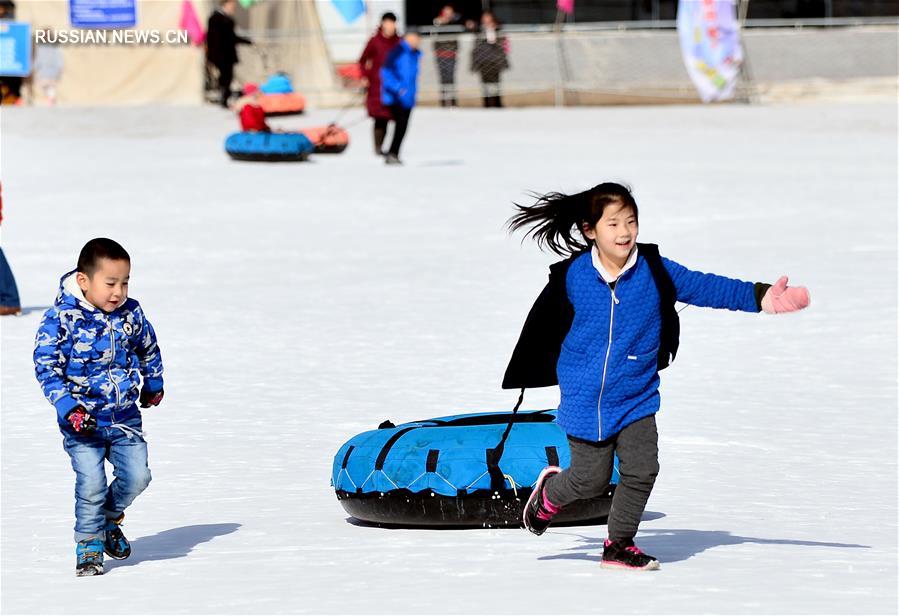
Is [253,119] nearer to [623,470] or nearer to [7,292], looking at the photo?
[7,292]

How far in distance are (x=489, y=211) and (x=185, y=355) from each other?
816 cm

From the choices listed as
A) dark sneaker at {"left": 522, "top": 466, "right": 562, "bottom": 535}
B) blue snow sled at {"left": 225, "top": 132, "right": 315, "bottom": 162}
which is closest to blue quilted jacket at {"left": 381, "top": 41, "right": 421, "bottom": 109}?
blue snow sled at {"left": 225, "top": 132, "right": 315, "bottom": 162}

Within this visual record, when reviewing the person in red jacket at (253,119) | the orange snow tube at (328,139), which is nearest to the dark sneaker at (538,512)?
the person in red jacket at (253,119)

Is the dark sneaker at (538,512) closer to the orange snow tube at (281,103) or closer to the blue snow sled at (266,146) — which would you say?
the blue snow sled at (266,146)

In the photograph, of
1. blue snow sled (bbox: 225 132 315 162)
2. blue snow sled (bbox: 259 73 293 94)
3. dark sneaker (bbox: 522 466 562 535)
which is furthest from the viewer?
blue snow sled (bbox: 259 73 293 94)

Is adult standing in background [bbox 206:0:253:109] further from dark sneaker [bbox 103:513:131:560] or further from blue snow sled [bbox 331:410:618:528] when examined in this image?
dark sneaker [bbox 103:513:131:560]

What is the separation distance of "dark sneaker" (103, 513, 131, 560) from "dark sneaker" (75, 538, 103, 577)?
140mm

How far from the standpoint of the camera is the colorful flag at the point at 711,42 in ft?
99.2

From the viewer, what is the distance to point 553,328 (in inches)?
218

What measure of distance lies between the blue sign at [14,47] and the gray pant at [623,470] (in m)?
26.0

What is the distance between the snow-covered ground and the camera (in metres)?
5.57

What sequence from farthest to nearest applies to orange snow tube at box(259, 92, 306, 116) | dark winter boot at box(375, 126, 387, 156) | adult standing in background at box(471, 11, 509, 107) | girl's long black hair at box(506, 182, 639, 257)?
adult standing in background at box(471, 11, 509, 107)
orange snow tube at box(259, 92, 306, 116)
dark winter boot at box(375, 126, 387, 156)
girl's long black hair at box(506, 182, 639, 257)

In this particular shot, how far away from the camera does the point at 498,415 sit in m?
7.05

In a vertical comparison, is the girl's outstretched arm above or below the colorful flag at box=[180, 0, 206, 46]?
above
